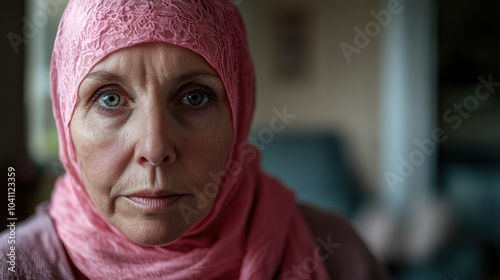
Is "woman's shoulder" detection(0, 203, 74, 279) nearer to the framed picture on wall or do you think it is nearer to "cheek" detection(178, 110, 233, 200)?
"cheek" detection(178, 110, 233, 200)

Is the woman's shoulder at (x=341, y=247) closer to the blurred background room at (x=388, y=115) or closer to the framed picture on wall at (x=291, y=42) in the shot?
the blurred background room at (x=388, y=115)

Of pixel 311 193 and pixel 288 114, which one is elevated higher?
pixel 288 114

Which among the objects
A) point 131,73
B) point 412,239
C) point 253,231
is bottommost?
point 412,239

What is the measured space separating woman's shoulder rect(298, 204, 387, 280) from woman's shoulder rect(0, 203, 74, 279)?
37 cm

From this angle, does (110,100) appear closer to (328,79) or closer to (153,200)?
(153,200)

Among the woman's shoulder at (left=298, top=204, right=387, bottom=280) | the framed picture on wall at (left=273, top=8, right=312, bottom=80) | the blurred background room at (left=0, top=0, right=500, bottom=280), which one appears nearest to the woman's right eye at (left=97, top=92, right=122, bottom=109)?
the woman's shoulder at (left=298, top=204, right=387, bottom=280)

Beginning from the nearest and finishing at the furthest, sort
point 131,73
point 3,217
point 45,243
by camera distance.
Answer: point 131,73, point 45,243, point 3,217

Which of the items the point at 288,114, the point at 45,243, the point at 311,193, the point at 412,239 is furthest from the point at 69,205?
the point at 288,114

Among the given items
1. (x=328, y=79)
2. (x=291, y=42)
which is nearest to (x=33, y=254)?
(x=328, y=79)

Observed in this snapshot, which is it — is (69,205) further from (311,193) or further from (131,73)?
(311,193)

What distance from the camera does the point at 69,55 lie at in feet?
2.10

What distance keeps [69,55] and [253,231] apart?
319mm

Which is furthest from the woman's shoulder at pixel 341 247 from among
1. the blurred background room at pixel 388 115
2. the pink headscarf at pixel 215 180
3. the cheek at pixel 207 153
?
the blurred background room at pixel 388 115

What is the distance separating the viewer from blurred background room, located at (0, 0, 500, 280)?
110 inches
